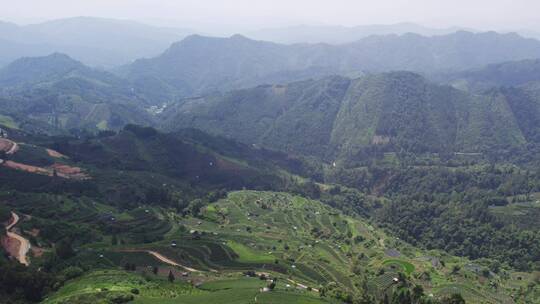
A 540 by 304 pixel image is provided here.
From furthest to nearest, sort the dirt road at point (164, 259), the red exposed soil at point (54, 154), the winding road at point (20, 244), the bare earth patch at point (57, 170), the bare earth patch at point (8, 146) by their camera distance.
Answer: the red exposed soil at point (54, 154)
the bare earth patch at point (8, 146)
the bare earth patch at point (57, 170)
the dirt road at point (164, 259)
the winding road at point (20, 244)

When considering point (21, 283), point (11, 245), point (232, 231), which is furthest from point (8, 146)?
point (21, 283)

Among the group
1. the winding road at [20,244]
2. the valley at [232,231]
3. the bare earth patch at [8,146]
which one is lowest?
the valley at [232,231]

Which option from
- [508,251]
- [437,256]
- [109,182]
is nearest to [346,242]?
[437,256]

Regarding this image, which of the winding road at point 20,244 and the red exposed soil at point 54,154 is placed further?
the red exposed soil at point 54,154

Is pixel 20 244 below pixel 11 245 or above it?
below

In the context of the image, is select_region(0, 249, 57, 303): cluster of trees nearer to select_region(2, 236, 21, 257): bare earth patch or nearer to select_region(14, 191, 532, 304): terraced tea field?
select_region(14, 191, 532, 304): terraced tea field

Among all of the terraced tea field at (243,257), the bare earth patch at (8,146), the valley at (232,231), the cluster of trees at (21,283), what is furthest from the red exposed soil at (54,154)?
the cluster of trees at (21,283)

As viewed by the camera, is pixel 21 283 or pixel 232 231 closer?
pixel 21 283

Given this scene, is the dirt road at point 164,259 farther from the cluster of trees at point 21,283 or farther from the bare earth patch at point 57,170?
the bare earth patch at point 57,170

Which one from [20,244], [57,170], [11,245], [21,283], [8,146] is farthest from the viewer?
[8,146]

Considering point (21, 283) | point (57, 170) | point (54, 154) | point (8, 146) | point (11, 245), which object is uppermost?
point (21, 283)

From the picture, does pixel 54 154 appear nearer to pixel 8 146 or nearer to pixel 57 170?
pixel 8 146
